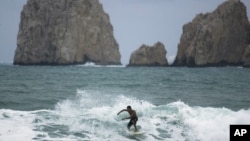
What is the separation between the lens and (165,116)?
74.4 feet

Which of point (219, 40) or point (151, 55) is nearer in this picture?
point (219, 40)

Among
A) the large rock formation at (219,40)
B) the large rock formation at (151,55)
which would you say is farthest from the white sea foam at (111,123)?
the large rock formation at (151,55)

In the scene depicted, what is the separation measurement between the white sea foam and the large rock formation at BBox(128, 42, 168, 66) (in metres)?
107

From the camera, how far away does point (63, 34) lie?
5428 inches

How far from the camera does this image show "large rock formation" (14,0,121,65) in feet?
449

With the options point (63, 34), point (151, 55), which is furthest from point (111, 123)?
point (63, 34)

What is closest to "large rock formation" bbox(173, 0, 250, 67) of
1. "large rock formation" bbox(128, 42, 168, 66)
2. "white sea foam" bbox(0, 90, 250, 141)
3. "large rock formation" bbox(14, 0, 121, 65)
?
"large rock formation" bbox(128, 42, 168, 66)

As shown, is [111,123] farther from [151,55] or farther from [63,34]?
[63,34]

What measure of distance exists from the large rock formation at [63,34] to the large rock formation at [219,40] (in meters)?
30.3

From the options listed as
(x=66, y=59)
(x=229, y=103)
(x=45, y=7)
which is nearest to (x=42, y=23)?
(x=45, y=7)

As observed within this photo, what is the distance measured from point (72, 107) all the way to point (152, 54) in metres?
109

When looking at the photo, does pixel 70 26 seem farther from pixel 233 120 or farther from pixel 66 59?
pixel 233 120

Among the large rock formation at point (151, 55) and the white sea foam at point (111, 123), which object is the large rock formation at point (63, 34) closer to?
the large rock formation at point (151, 55)

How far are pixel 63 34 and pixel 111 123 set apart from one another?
392 feet
